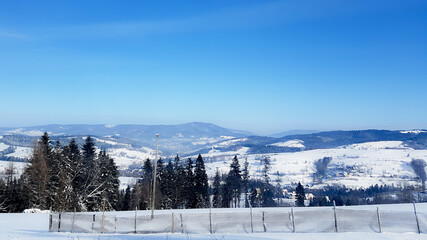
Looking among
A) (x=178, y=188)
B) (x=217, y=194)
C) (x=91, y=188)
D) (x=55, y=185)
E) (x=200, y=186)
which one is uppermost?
(x=55, y=185)

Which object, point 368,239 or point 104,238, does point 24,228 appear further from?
point 368,239

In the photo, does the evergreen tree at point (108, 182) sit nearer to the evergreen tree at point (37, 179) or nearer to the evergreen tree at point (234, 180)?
the evergreen tree at point (37, 179)

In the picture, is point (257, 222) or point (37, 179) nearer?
point (257, 222)

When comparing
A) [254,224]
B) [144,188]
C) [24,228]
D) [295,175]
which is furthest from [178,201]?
[295,175]

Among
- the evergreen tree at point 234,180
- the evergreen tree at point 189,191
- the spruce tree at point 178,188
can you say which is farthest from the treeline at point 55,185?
the evergreen tree at point 234,180

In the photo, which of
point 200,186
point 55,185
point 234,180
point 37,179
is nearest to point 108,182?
point 55,185

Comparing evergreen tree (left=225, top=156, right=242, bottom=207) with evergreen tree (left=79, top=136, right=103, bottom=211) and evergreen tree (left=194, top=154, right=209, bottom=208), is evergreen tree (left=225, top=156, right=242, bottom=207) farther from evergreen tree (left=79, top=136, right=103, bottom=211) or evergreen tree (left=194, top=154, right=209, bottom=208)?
evergreen tree (left=79, top=136, right=103, bottom=211)

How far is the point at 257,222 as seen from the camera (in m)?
20.8

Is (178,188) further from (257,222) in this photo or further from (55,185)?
(257,222)

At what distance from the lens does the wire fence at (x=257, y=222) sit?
1916cm

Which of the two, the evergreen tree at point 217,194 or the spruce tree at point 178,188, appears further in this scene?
the evergreen tree at point 217,194

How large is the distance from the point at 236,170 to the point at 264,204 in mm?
10538

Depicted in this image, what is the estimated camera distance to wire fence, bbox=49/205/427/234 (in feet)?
62.8

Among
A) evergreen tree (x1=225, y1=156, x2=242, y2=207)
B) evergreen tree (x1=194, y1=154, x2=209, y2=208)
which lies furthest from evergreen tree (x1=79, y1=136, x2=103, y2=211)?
evergreen tree (x1=225, y1=156, x2=242, y2=207)
